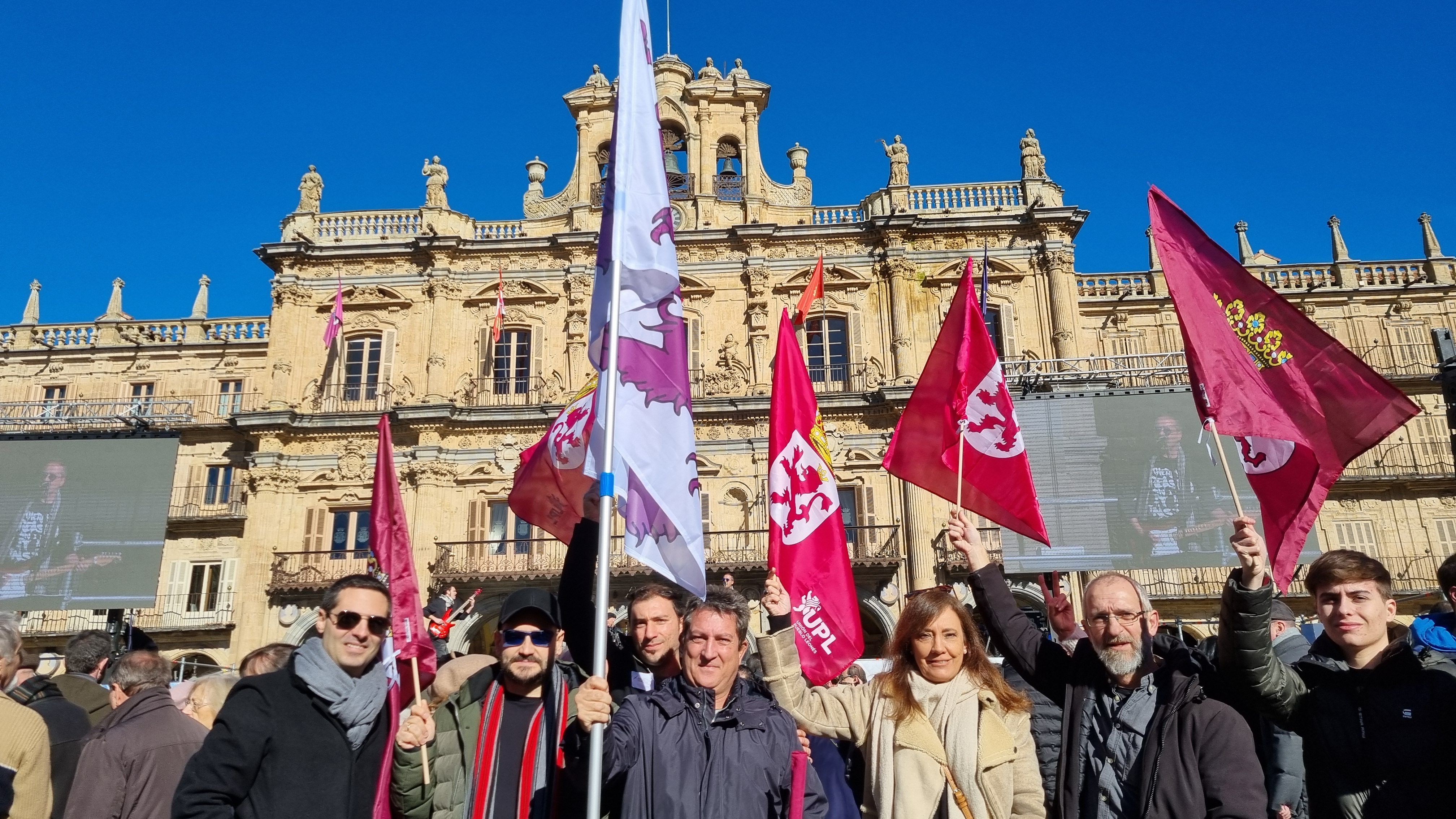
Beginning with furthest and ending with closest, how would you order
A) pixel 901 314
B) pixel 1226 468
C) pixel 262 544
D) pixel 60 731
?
pixel 901 314 → pixel 262 544 → pixel 60 731 → pixel 1226 468

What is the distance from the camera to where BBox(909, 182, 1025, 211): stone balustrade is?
25.8 m

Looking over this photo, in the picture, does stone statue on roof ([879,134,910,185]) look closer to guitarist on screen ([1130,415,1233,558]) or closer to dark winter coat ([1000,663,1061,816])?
guitarist on screen ([1130,415,1233,558])

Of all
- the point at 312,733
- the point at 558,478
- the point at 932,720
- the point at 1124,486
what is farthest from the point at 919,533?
the point at 312,733

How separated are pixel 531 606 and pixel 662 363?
1224mm

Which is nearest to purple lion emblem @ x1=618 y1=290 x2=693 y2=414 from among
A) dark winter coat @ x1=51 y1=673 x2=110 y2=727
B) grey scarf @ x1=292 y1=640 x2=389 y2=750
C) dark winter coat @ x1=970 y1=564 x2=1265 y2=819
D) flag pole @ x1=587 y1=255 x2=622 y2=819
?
flag pole @ x1=587 y1=255 x2=622 y2=819

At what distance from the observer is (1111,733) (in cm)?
393

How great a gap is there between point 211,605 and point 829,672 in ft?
75.5

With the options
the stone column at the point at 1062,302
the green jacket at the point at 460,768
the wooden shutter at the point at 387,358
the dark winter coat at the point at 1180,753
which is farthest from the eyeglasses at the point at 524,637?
the wooden shutter at the point at 387,358

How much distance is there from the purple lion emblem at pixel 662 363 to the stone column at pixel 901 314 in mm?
19518

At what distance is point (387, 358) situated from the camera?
2528cm

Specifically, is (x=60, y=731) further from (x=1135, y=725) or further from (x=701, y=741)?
(x=1135, y=725)

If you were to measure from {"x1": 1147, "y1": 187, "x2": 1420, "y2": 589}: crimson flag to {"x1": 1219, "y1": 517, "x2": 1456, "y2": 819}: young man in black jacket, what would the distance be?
78 cm

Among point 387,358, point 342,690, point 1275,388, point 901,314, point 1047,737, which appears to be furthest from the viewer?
point 387,358

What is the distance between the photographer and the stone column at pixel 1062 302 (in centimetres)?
2405
